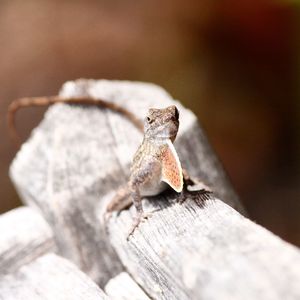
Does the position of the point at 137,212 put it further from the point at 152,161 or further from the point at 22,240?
the point at 22,240

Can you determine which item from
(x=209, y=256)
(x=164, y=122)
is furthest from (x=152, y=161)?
(x=209, y=256)

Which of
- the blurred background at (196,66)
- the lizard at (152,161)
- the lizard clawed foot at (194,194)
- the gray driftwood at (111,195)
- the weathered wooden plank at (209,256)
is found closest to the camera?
the weathered wooden plank at (209,256)

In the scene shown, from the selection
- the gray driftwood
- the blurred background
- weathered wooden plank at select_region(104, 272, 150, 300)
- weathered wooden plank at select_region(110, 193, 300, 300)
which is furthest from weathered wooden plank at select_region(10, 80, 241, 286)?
the blurred background

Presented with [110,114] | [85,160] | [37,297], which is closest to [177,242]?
[37,297]

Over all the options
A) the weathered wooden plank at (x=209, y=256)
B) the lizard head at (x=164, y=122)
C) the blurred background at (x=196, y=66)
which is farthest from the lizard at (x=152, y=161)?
the blurred background at (x=196, y=66)

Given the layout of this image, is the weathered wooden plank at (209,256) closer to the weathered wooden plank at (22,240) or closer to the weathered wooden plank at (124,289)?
the weathered wooden plank at (124,289)

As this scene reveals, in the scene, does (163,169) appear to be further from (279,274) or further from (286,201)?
(286,201)

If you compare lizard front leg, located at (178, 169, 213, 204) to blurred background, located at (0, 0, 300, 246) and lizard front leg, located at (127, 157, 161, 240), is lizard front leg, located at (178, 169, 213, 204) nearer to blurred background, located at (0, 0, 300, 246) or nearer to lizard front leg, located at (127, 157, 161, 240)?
lizard front leg, located at (127, 157, 161, 240)
